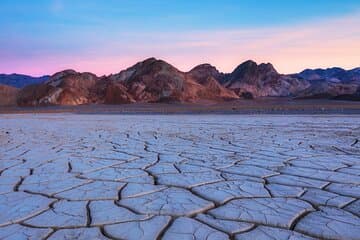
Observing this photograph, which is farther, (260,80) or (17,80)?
(17,80)

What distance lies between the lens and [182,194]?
287cm

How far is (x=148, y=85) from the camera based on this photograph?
155ft

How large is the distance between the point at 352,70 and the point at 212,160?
114633 millimetres

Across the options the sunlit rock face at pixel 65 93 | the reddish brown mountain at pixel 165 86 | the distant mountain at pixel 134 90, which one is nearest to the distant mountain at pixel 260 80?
the reddish brown mountain at pixel 165 86

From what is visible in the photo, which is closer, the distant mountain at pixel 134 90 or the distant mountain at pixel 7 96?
the distant mountain at pixel 134 90

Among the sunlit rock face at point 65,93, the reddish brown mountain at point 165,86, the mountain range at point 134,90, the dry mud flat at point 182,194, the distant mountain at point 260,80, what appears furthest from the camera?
the distant mountain at point 260,80

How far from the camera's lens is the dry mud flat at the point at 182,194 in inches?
85.4

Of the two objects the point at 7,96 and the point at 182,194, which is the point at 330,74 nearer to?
the point at 7,96

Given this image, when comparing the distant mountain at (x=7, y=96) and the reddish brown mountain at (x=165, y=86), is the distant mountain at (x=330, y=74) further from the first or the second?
the distant mountain at (x=7, y=96)

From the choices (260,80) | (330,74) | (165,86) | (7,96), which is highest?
(330,74)

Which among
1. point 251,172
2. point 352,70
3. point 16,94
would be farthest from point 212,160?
point 352,70

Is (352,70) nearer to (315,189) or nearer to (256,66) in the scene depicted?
(256,66)

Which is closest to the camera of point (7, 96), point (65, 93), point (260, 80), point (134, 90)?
point (65, 93)

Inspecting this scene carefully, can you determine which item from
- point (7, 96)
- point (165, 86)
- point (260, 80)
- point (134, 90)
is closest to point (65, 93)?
point (134, 90)
